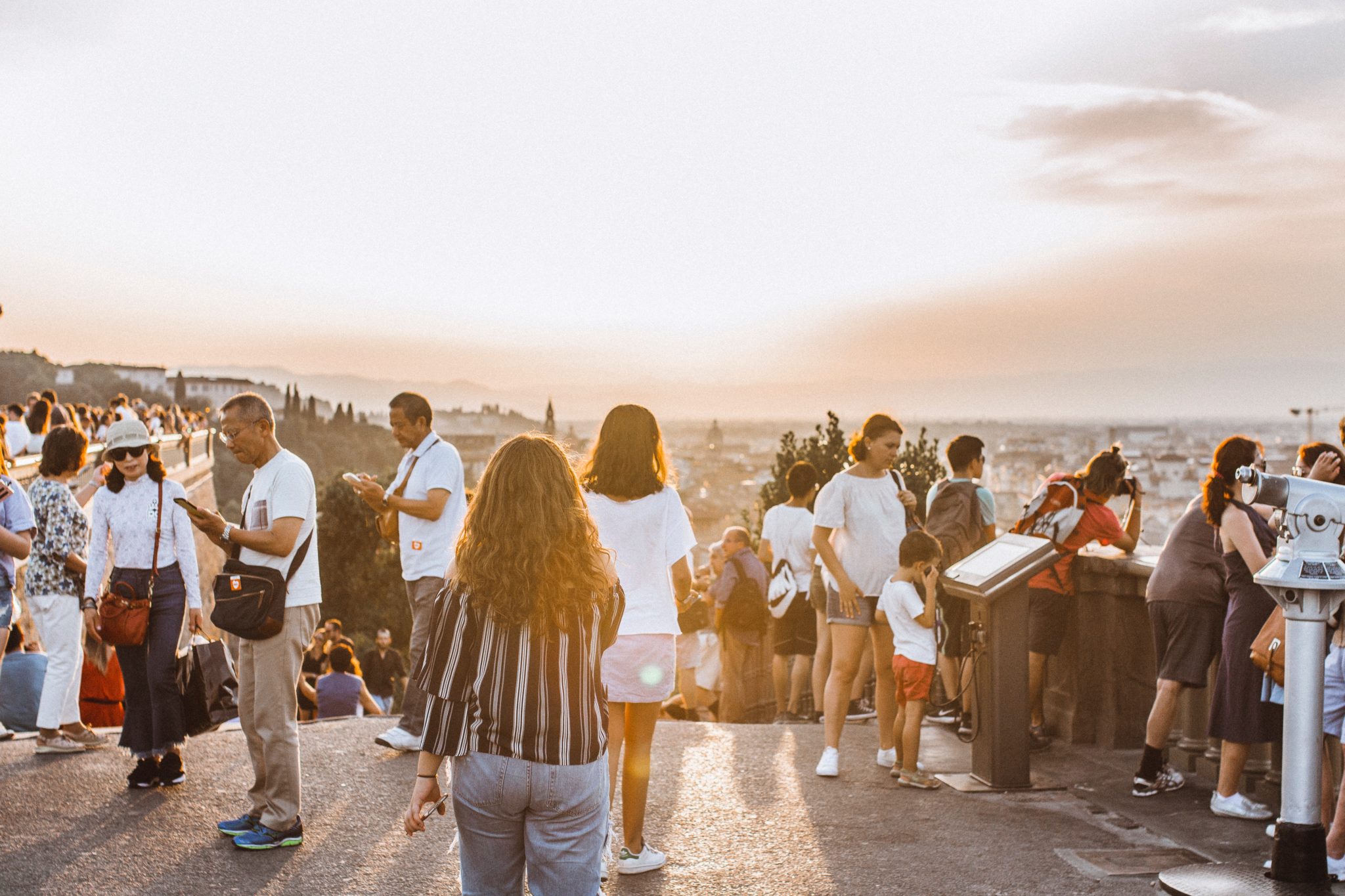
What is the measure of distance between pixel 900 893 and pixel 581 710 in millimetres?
2428

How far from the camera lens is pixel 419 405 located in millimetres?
7238

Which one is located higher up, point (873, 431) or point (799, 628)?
point (873, 431)

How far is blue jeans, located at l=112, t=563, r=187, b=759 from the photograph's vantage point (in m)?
6.40

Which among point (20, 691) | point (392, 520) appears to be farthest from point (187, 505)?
point (20, 691)

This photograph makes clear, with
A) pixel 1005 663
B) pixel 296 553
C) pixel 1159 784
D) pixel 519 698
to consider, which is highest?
pixel 296 553

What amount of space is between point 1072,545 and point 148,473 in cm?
552

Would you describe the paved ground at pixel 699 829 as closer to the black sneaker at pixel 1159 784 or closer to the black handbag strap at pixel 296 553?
the black sneaker at pixel 1159 784

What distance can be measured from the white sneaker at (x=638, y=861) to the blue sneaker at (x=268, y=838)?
4.95 ft

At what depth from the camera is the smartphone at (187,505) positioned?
5.56 meters

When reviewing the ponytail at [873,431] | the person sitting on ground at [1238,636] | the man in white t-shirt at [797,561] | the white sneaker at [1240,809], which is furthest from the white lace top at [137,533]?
the white sneaker at [1240,809]

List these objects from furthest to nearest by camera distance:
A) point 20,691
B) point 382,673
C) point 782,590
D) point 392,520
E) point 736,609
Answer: point 382,673, point 736,609, point 782,590, point 20,691, point 392,520

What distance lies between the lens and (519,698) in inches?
123

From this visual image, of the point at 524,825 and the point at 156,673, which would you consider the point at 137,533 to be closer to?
the point at 156,673

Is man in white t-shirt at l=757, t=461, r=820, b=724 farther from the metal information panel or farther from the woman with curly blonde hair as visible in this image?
the woman with curly blonde hair
